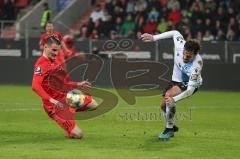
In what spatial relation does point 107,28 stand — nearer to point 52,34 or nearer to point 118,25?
point 118,25

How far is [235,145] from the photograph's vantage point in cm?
1266

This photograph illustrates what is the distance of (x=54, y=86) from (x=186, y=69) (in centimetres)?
256

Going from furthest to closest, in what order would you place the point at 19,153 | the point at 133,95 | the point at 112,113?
the point at 133,95, the point at 112,113, the point at 19,153

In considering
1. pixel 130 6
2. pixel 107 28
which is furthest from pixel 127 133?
pixel 130 6

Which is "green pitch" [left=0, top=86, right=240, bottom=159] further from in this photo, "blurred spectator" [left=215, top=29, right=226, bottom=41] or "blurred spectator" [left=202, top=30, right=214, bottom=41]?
"blurred spectator" [left=215, top=29, right=226, bottom=41]

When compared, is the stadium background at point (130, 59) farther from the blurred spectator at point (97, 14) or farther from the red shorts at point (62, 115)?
the red shorts at point (62, 115)

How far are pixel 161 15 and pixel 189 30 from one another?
241 centimetres

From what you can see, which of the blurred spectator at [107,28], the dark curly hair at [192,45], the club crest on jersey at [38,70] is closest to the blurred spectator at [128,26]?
the blurred spectator at [107,28]

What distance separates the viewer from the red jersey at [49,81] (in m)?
13.0

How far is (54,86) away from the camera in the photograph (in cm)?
1379

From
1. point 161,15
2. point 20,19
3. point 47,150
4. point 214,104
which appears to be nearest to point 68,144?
point 47,150

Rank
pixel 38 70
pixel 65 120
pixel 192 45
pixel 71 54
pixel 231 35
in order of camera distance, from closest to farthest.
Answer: pixel 192 45 < pixel 38 70 < pixel 65 120 < pixel 71 54 < pixel 231 35

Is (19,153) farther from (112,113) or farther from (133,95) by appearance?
(133,95)

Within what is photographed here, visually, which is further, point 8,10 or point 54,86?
point 8,10
